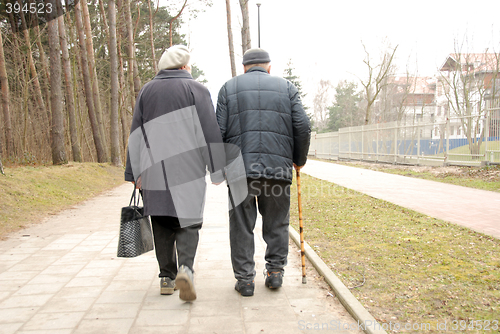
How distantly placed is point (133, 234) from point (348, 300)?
1.85 meters

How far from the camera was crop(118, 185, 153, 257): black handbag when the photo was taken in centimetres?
344

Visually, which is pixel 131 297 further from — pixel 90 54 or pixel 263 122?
pixel 90 54

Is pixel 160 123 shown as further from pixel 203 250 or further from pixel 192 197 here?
pixel 203 250

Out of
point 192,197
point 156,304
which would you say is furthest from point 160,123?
point 156,304

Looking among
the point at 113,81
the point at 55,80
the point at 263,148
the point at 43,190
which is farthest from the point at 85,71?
the point at 263,148

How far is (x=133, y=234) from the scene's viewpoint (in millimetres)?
3479

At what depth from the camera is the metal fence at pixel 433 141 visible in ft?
45.8

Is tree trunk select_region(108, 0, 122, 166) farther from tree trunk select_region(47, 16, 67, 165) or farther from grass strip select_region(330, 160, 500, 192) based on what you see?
grass strip select_region(330, 160, 500, 192)

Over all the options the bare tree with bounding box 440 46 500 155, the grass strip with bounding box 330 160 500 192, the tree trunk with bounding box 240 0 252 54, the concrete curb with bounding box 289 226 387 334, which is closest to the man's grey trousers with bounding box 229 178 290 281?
the concrete curb with bounding box 289 226 387 334

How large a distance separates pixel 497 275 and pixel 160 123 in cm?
344

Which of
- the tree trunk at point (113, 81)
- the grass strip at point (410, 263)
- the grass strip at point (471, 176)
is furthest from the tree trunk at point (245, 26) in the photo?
the grass strip at point (410, 263)

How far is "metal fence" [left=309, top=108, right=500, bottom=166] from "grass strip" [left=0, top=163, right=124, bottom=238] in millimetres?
12469

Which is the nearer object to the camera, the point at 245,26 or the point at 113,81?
the point at 245,26

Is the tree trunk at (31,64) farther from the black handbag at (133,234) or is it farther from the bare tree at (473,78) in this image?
the bare tree at (473,78)
